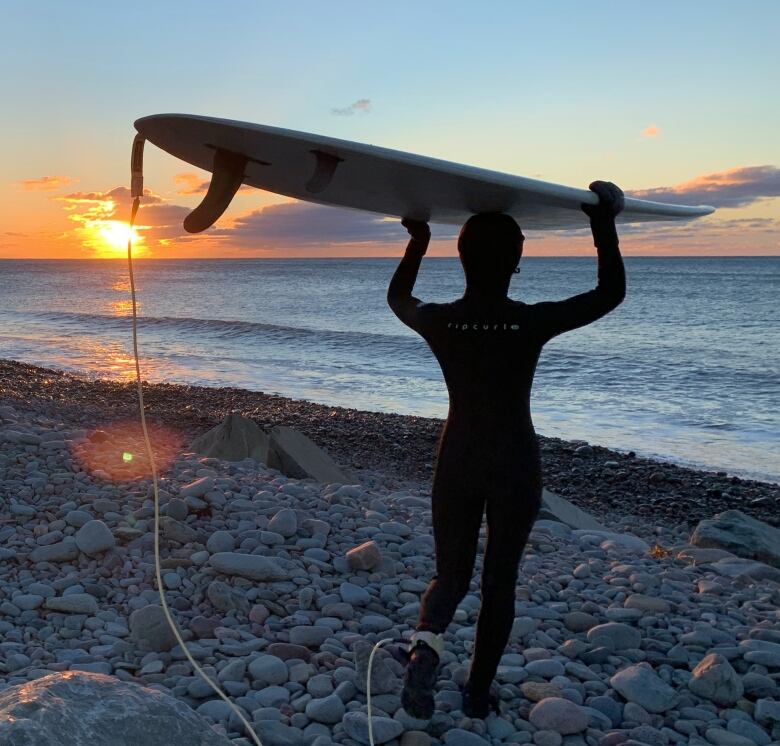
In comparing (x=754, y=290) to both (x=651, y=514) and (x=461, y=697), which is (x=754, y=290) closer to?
(x=651, y=514)

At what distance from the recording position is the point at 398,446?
36.0ft

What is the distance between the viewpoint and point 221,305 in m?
45.9

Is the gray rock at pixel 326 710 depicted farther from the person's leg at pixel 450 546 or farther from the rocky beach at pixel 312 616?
the person's leg at pixel 450 546

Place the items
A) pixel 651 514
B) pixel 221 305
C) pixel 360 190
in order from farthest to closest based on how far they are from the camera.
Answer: pixel 221 305 < pixel 651 514 < pixel 360 190

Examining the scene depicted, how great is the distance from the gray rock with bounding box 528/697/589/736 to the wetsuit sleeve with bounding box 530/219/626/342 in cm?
169

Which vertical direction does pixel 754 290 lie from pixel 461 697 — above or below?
above

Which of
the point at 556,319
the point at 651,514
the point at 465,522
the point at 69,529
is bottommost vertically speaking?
the point at 651,514

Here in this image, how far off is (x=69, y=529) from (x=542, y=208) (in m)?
3.72

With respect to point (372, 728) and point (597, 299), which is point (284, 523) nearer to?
point (372, 728)

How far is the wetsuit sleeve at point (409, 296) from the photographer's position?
10.6ft

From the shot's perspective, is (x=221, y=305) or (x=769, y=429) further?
(x=221, y=305)

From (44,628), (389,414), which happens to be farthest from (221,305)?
(44,628)

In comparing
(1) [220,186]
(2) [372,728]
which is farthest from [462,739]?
→ (1) [220,186]

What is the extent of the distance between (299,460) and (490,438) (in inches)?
175
